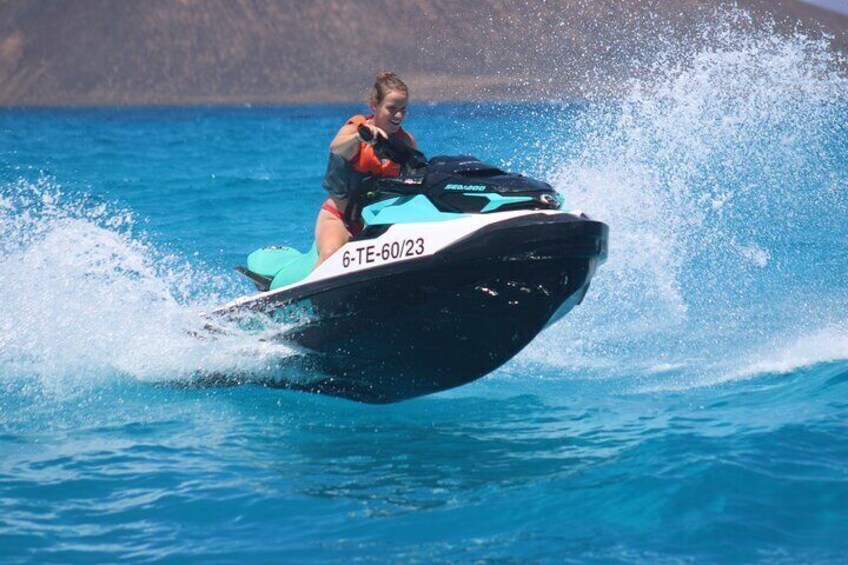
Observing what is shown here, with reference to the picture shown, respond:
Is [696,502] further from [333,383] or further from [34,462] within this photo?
[34,462]

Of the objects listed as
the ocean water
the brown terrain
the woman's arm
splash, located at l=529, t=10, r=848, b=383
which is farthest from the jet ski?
the brown terrain

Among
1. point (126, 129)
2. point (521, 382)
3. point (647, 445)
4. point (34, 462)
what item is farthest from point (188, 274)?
point (126, 129)

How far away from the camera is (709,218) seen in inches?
374

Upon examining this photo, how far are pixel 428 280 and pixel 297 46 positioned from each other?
141ft

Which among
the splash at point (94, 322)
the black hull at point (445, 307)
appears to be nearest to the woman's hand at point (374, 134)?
the black hull at point (445, 307)

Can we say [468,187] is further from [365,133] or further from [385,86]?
[385,86]

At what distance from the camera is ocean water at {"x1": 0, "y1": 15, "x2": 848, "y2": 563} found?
381cm

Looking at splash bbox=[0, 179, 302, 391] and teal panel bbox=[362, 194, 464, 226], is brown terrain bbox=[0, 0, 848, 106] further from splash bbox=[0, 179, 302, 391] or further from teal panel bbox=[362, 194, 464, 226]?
teal panel bbox=[362, 194, 464, 226]

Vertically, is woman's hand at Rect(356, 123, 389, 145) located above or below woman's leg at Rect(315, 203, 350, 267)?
Answer: above

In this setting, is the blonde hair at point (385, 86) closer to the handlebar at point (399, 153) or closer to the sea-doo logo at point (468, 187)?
the handlebar at point (399, 153)

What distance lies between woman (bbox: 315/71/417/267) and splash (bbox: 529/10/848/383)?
1761 mm

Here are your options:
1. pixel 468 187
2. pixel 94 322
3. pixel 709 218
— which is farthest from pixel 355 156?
pixel 709 218

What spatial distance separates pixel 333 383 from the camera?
5344 millimetres

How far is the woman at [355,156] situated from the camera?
192 inches
